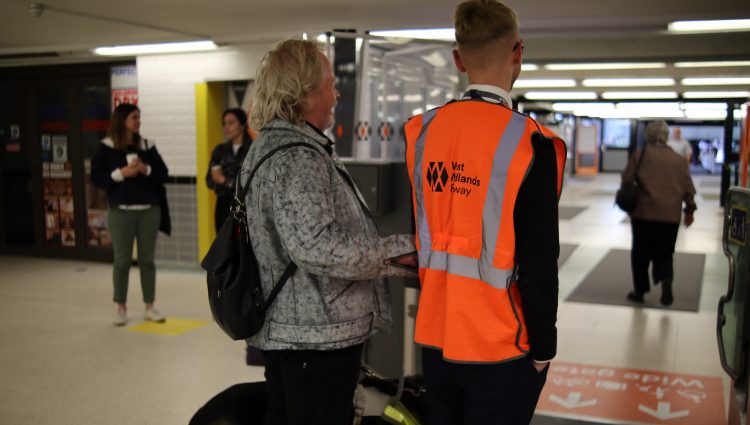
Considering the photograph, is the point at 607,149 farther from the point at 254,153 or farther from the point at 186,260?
the point at 254,153

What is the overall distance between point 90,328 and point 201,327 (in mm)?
875

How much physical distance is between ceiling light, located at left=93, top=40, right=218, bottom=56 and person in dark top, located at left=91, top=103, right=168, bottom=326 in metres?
2.23

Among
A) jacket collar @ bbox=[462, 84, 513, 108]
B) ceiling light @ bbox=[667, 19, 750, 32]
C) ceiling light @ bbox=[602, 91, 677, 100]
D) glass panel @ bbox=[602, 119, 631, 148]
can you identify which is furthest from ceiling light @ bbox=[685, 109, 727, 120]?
jacket collar @ bbox=[462, 84, 513, 108]

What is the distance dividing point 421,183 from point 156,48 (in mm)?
6544

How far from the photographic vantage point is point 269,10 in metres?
5.88

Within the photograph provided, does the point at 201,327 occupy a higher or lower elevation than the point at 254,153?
lower

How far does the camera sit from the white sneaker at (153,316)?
5.54m

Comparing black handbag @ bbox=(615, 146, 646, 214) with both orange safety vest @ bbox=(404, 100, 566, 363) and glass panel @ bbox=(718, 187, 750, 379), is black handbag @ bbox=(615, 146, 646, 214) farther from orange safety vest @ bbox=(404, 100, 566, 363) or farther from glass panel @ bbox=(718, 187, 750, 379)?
orange safety vest @ bbox=(404, 100, 566, 363)

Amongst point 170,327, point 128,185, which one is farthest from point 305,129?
point 170,327

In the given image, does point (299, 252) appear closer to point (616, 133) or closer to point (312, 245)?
point (312, 245)

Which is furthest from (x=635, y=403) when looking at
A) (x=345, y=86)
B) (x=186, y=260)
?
(x=186, y=260)

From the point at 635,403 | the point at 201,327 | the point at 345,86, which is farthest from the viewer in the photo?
the point at 201,327

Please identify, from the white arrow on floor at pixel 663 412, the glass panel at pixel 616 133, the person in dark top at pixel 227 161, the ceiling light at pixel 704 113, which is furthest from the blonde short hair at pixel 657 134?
the glass panel at pixel 616 133

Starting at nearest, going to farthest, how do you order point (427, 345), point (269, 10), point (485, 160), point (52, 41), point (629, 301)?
1. point (485, 160)
2. point (427, 345)
3. point (269, 10)
4. point (629, 301)
5. point (52, 41)
